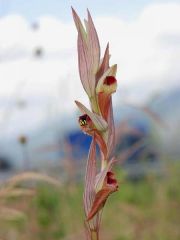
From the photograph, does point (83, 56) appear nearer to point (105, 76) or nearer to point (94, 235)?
point (105, 76)

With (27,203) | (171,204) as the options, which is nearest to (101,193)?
(27,203)

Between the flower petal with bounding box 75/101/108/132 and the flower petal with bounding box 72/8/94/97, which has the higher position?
the flower petal with bounding box 72/8/94/97

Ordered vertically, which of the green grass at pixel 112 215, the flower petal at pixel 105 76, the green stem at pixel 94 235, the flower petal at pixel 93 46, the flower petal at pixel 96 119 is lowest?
the green stem at pixel 94 235

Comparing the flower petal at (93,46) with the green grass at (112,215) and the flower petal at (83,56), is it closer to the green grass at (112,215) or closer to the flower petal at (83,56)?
the flower petal at (83,56)

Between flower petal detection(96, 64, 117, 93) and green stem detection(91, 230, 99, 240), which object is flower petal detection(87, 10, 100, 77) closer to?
flower petal detection(96, 64, 117, 93)

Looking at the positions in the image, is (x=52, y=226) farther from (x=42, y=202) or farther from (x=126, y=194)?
(x=126, y=194)

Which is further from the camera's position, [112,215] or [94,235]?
[112,215]

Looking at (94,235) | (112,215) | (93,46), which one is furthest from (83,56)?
(112,215)

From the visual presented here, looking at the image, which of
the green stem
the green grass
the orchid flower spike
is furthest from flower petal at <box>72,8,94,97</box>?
the green grass

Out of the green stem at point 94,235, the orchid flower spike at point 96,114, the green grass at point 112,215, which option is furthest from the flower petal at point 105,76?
the green grass at point 112,215
